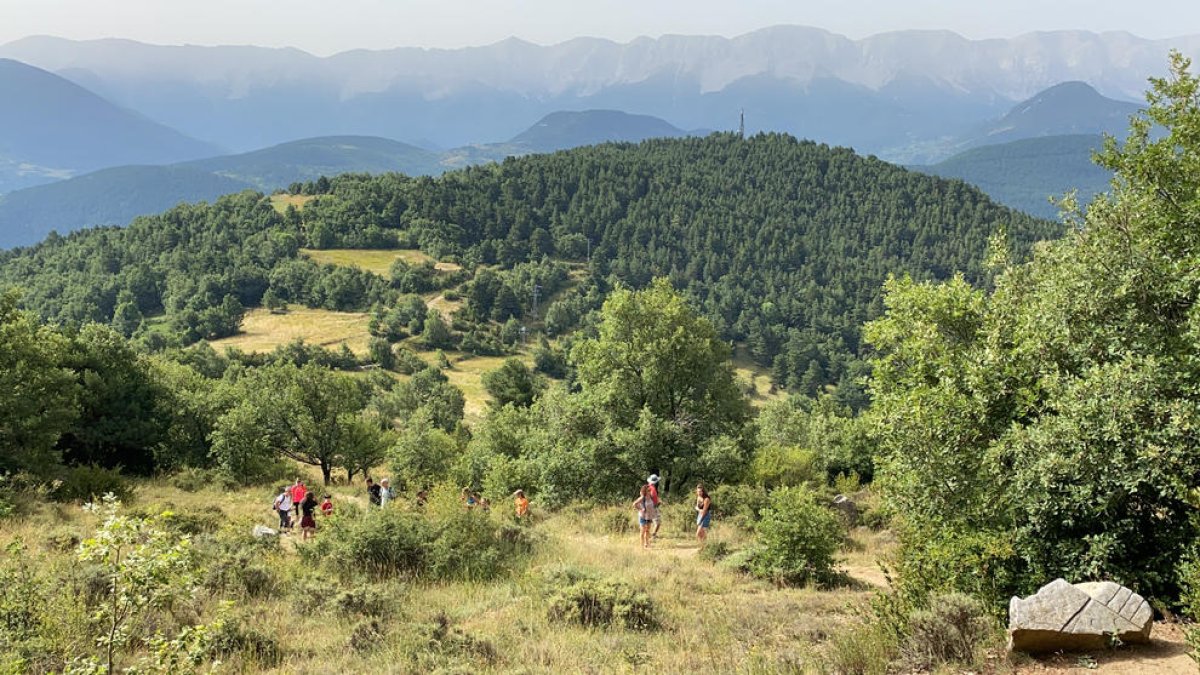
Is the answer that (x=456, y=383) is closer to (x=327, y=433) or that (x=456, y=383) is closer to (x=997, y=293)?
(x=327, y=433)

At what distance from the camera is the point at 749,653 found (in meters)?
8.12

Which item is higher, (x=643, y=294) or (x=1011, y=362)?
(x=1011, y=362)

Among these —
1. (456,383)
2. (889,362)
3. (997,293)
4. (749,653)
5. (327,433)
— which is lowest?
(456,383)

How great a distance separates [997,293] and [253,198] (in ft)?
697

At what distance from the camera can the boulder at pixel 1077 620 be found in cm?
764

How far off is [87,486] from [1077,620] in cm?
2627

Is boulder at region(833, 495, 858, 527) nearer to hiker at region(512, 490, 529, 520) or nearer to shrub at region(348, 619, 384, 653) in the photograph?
hiker at region(512, 490, 529, 520)

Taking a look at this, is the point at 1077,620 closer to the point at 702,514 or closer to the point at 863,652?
the point at 863,652

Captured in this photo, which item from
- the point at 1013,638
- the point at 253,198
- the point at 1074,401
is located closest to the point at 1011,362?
the point at 1074,401

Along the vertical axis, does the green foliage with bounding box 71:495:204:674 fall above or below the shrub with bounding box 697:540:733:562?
above

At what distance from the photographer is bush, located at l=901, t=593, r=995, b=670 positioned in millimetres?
7885

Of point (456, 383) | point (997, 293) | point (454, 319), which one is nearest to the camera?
point (997, 293)

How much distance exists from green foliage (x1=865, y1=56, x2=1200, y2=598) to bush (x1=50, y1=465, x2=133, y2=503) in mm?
21897

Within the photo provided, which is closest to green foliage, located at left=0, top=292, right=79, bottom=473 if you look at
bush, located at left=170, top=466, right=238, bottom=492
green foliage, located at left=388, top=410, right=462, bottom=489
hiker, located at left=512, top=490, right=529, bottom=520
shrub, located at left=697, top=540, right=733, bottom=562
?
bush, located at left=170, top=466, right=238, bottom=492
